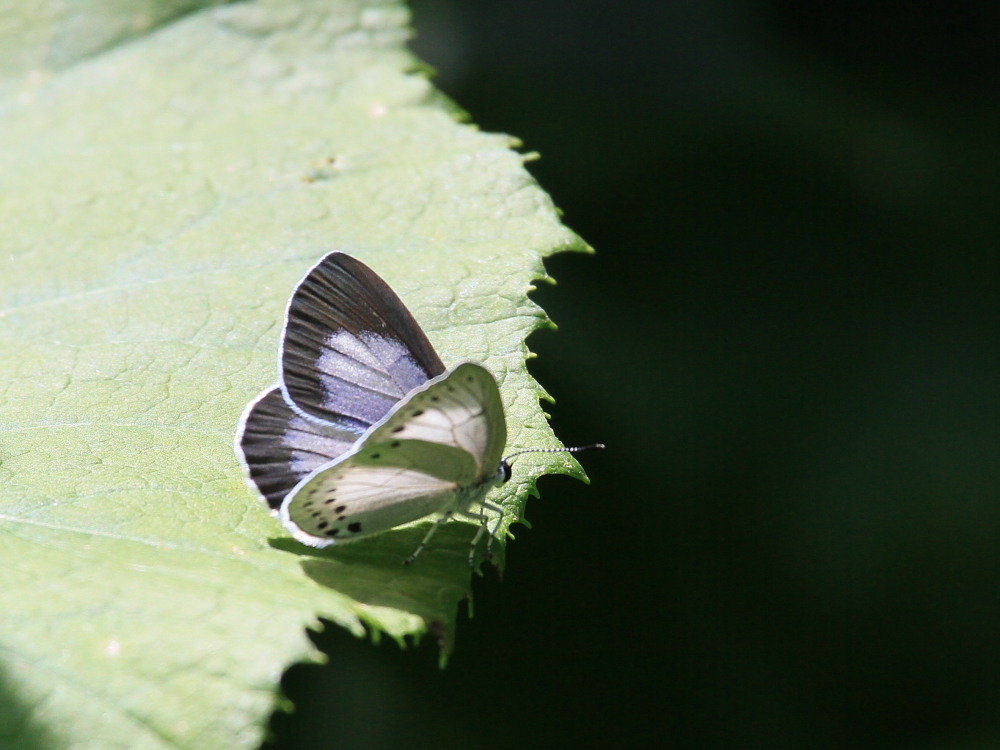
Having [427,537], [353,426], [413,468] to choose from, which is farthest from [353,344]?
[427,537]

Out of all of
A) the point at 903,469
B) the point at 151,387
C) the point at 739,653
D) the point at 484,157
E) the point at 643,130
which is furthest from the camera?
the point at 643,130

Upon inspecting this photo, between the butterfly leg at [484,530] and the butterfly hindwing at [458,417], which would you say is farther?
the butterfly leg at [484,530]

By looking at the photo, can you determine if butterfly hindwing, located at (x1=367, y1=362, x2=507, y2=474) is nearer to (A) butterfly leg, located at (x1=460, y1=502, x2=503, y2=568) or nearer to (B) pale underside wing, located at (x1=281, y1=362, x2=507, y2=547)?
(B) pale underside wing, located at (x1=281, y1=362, x2=507, y2=547)

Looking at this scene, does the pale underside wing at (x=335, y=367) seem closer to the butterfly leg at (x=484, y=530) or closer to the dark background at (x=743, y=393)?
the butterfly leg at (x=484, y=530)

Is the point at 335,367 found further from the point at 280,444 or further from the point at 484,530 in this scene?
the point at 484,530

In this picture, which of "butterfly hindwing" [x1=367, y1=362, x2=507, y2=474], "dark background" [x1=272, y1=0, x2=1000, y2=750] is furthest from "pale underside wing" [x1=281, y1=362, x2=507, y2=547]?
"dark background" [x1=272, y1=0, x2=1000, y2=750]

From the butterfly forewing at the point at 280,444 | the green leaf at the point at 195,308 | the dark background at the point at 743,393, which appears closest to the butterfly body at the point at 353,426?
the butterfly forewing at the point at 280,444

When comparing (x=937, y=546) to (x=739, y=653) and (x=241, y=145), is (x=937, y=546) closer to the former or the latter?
(x=739, y=653)

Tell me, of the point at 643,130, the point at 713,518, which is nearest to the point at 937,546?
the point at 713,518
